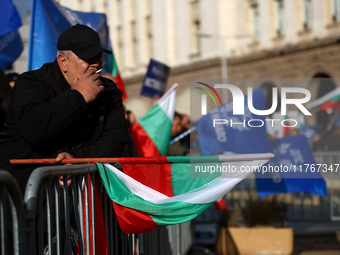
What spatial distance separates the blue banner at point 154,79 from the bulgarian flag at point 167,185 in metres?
9.89

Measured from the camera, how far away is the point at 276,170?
513 centimetres

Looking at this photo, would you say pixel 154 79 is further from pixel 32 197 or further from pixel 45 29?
pixel 32 197

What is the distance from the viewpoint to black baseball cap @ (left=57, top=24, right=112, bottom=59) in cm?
408

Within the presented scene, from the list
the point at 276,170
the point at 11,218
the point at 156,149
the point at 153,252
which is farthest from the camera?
the point at 156,149

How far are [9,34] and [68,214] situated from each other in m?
5.58

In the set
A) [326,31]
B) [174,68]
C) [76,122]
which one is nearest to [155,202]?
[76,122]

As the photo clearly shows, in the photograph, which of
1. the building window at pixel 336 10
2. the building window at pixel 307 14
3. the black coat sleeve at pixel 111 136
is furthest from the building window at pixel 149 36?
the black coat sleeve at pixel 111 136

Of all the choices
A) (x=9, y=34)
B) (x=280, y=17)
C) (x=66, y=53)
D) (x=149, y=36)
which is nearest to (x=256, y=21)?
(x=280, y=17)

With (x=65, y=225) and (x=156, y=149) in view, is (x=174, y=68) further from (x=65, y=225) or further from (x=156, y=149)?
(x=65, y=225)

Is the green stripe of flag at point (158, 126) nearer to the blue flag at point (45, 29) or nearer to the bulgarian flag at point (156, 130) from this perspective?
the bulgarian flag at point (156, 130)

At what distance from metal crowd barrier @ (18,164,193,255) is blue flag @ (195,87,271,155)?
3.82ft

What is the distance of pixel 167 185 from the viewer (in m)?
4.34

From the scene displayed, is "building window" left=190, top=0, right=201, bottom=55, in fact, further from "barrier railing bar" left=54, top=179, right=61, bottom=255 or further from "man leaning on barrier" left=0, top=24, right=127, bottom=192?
"barrier railing bar" left=54, top=179, right=61, bottom=255

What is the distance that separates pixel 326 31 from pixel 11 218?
32.9m
